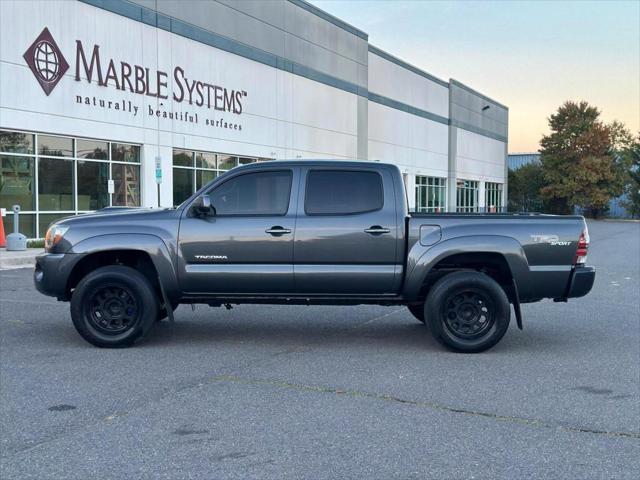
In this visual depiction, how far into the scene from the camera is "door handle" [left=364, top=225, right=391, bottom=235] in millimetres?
6812

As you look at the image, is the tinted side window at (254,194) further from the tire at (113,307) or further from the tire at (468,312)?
the tire at (468,312)

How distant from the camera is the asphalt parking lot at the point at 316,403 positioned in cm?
392

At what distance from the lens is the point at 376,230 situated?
6820mm

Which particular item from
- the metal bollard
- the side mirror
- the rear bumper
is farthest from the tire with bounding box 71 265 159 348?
the metal bollard

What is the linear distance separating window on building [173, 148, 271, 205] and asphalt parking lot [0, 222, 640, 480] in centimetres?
1797

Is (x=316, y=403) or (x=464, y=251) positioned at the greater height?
(x=464, y=251)

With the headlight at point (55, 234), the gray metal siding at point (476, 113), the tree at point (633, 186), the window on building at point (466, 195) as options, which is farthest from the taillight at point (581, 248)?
the tree at point (633, 186)

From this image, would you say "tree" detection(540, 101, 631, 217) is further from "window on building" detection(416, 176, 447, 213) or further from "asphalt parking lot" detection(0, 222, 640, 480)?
"asphalt parking lot" detection(0, 222, 640, 480)

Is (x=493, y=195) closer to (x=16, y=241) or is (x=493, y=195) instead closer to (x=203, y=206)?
(x=16, y=241)

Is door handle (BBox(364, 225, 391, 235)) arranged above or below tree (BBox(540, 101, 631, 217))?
below

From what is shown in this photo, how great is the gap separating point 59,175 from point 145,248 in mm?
15705

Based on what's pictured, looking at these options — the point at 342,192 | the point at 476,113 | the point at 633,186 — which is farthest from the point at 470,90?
the point at 342,192

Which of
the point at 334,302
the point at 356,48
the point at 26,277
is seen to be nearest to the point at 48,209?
the point at 26,277

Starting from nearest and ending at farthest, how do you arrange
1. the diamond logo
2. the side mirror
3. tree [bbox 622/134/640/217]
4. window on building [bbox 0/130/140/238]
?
the side mirror → window on building [bbox 0/130/140/238] → the diamond logo → tree [bbox 622/134/640/217]
